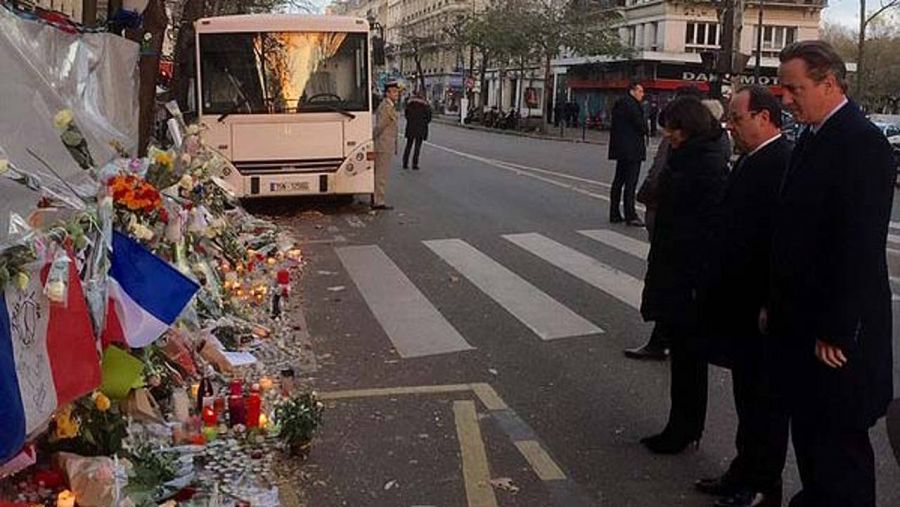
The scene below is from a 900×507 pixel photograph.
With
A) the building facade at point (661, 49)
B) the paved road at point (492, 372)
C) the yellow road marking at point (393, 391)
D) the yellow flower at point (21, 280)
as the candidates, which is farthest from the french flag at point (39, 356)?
the building facade at point (661, 49)

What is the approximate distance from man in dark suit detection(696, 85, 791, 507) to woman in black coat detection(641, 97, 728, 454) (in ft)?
1.44

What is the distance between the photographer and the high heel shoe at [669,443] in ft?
17.0

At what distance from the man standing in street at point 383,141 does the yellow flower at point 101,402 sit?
11.2 m

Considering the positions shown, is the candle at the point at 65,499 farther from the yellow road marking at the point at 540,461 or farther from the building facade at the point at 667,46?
the building facade at the point at 667,46

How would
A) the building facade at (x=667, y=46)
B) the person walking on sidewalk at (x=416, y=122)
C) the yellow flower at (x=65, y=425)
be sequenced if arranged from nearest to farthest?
the yellow flower at (x=65, y=425), the person walking on sidewalk at (x=416, y=122), the building facade at (x=667, y=46)

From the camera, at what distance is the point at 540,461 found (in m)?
5.10

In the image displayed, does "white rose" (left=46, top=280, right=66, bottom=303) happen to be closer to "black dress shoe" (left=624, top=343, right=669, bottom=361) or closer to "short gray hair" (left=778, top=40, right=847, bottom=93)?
"short gray hair" (left=778, top=40, right=847, bottom=93)

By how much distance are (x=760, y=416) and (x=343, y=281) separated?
5827 millimetres

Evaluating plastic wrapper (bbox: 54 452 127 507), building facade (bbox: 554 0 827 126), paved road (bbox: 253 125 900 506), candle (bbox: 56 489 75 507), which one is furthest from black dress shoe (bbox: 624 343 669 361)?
building facade (bbox: 554 0 827 126)

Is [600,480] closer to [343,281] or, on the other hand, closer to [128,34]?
[343,281]

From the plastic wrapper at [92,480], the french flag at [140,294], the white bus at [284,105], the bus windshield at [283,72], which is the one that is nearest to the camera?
the plastic wrapper at [92,480]

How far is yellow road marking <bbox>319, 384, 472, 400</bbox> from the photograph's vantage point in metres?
6.14

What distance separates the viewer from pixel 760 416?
4516 mm

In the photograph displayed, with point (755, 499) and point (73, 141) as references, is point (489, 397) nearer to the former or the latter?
point (755, 499)
